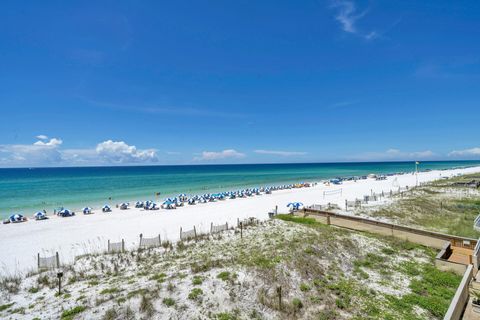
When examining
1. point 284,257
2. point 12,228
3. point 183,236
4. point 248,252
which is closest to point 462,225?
point 284,257

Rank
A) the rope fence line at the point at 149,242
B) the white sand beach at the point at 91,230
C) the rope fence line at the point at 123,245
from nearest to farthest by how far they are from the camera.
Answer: the rope fence line at the point at 123,245 < the rope fence line at the point at 149,242 < the white sand beach at the point at 91,230

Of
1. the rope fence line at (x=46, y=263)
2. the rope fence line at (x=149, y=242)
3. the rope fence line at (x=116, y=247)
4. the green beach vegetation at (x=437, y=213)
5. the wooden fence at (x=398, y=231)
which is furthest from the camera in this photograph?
the green beach vegetation at (x=437, y=213)

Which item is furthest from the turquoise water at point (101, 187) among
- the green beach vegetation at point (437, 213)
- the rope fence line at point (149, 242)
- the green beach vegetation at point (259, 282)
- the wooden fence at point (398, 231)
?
the green beach vegetation at point (437, 213)

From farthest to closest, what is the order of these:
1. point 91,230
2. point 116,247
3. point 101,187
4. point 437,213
→ point 101,187 < point 437,213 < point 91,230 < point 116,247

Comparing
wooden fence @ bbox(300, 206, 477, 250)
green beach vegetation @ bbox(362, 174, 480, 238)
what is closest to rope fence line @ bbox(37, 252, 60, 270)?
wooden fence @ bbox(300, 206, 477, 250)

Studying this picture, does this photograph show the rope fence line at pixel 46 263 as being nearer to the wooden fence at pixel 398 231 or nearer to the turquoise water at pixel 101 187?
the wooden fence at pixel 398 231

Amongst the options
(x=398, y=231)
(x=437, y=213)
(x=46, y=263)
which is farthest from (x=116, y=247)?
(x=437, y=213)

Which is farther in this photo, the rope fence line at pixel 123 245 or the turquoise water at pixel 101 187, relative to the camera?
the turquoise water at pixel 101 187

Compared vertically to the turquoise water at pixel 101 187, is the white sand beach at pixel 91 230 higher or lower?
lower

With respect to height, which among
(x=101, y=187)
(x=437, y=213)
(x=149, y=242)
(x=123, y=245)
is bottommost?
(x=437, y=213)

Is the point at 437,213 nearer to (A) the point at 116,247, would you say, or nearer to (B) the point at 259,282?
(B) the point at 259,282

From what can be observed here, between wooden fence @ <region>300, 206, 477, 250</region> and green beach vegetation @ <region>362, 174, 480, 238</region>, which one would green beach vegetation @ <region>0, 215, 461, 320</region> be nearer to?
wooden fence @ <region>300, 206, 477, 250</region>

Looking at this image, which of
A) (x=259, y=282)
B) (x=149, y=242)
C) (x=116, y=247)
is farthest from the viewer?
(x=149, y=242)

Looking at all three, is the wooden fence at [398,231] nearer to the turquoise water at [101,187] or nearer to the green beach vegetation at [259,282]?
the green beach vegetation at [259,282]
